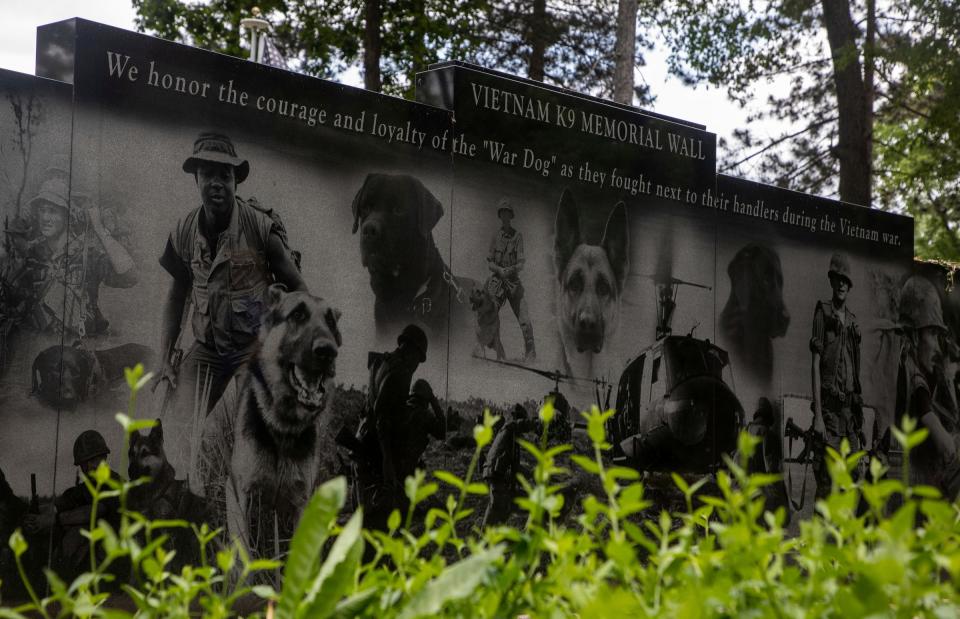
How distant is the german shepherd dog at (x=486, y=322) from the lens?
5844 mm

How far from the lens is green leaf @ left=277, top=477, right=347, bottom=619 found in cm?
107

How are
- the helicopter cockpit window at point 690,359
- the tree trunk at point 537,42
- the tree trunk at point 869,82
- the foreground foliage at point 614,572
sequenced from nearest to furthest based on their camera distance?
1. the foreground foliage at point 614,572
2. the helicopter cockpit window at point 690,359
3. the tree trunk at point 869,82
4. the tree trunk at point 537,42

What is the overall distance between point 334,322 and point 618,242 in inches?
77.9

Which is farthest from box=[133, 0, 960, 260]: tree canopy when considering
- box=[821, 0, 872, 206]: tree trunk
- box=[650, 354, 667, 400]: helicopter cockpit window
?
box=[650, 354, 667, 400]: helicopter cockpit window

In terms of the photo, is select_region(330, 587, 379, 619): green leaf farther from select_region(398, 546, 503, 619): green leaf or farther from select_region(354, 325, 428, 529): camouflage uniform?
select_region(354, 325, 428, 529): camouflage uniform

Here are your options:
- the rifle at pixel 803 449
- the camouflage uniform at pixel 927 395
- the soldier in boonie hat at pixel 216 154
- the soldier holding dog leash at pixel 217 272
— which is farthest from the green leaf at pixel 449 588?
the camouflage uniform at pixel 927 395

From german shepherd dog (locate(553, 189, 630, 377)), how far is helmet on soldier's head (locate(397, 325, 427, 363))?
936 mm

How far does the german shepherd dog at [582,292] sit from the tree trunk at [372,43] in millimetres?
10234

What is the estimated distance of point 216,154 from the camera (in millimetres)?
5039

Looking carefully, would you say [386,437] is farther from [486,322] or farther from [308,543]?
[308,543]

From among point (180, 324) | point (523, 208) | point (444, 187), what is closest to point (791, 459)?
point (523, 208)

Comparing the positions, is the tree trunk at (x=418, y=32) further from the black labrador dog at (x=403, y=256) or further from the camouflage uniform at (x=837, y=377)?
the black labrador dog at (x=403, y=256)

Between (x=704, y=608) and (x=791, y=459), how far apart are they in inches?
282

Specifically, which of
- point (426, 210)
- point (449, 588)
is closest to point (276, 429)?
point (426, 210)
